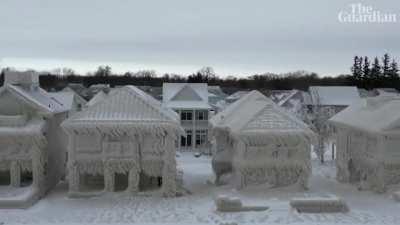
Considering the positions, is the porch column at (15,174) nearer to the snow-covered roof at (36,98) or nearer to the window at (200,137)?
the snow-covered roof at (36,98)

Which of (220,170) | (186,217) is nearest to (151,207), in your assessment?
(186,217)

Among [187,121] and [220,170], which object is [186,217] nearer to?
[220,170]

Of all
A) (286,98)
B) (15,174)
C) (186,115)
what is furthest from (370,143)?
(286,98)

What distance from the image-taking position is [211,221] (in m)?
21.2

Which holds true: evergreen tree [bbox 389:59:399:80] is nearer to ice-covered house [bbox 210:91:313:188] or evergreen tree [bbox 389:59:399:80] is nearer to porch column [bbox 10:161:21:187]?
ice-covered house [bbox 210:91:313:188]

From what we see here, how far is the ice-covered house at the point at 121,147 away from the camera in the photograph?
25.6 meters

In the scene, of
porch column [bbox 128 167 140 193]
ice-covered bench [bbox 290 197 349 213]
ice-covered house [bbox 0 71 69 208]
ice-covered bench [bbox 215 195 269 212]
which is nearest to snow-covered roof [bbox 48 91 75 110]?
ice-covered house [bbox 0 71 69 208]

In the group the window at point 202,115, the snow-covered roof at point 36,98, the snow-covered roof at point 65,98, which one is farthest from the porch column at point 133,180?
the window at point 202,115

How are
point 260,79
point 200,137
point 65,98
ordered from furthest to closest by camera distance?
point 260,79 → point 200,137 → point 65,98

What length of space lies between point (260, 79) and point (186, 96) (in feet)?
262

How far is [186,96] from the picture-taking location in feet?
162

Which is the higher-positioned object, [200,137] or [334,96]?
[334,96]

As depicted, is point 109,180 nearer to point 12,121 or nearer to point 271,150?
point 12,121

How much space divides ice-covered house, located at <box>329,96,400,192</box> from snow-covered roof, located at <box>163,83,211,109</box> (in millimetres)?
18390
